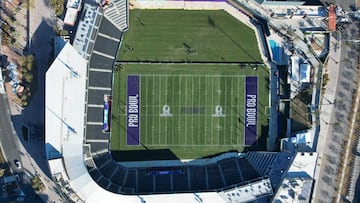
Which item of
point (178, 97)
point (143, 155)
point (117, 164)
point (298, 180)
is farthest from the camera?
point (178, 97)

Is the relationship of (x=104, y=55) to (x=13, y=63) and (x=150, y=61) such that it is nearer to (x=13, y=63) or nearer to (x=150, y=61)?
(x=150, y=61)

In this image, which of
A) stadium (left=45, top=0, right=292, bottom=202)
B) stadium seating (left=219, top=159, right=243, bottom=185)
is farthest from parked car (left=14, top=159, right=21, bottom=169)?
stadium seating (left=219, top=159, right=243, bottom=185)

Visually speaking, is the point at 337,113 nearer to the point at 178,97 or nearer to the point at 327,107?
the point at 327,107

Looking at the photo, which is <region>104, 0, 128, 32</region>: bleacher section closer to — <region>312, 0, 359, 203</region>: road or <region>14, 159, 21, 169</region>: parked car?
<region>14, 159, 21, 169</region>: parked car

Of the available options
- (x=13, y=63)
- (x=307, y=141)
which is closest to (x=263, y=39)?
(x=307, y=141)

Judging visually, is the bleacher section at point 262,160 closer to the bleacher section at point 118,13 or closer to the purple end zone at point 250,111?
the purple end zone at point 250,111

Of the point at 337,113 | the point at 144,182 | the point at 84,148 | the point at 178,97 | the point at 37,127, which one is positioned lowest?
the point at 144,182

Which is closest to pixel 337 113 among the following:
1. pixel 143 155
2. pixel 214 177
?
pixel 214 177
